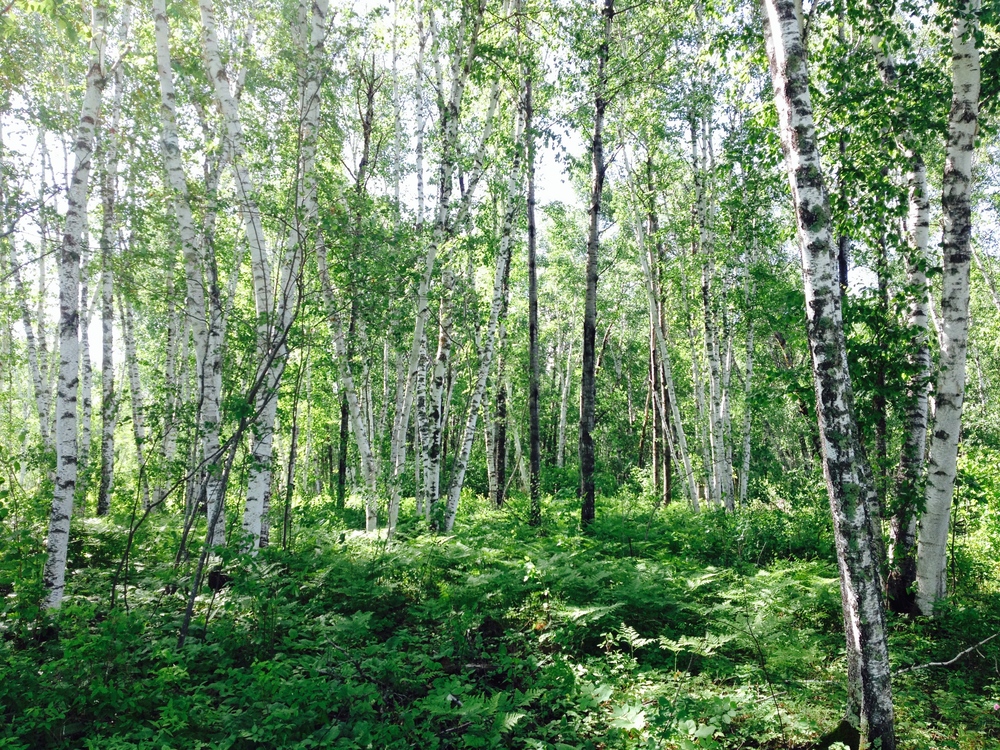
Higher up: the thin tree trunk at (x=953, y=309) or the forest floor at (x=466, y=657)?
the thin tree trunk at (x=953, y=309)

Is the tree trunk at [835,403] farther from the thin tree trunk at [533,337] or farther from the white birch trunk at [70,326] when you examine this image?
the thin tree trunk at [533,337]

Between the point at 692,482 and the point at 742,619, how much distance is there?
10071 mm

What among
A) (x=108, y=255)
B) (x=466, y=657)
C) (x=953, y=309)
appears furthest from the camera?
(x=108, y=255)

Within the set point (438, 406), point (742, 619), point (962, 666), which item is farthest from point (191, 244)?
point (962, 666)

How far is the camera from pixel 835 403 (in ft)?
12.5

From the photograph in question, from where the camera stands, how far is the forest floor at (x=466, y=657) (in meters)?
3.89

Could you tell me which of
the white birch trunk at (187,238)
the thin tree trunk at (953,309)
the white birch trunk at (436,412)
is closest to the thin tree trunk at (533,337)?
the white birch trunk at (436,412)

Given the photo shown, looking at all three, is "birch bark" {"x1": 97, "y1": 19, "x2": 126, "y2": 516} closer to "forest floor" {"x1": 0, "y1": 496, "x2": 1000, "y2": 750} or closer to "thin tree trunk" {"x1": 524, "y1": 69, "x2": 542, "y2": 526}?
"forest floor" {"x1": 0, "y1": 496, "x2": 1000, "y2": 750}

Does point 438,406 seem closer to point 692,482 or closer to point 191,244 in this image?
point 191,244

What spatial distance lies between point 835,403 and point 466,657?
3.94 m

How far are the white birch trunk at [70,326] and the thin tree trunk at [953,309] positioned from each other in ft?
31.9

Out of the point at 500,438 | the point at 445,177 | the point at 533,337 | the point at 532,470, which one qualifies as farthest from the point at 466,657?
the point at 500,438

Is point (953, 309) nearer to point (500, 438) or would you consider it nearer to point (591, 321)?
point (591, 321)

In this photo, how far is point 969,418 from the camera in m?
20.1
